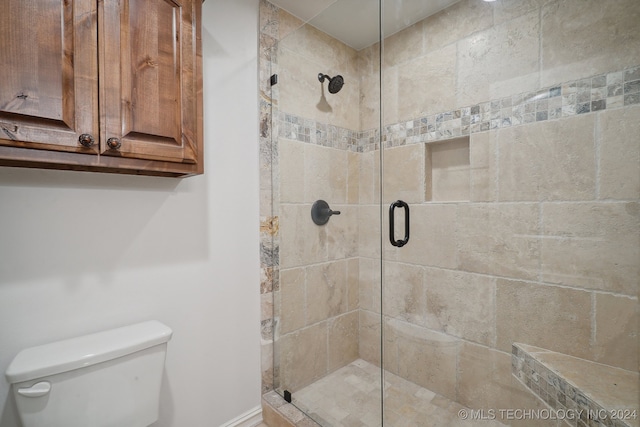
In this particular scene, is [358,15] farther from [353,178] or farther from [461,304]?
[461,304]

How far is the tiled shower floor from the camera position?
1437mm

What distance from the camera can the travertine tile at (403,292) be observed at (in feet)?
5.33

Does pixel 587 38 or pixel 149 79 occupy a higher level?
pixel 587 38

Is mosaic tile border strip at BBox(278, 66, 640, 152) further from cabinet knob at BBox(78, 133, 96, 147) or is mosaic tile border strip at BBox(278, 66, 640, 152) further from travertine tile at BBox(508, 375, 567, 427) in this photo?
travertine tile at BBox(508, 375, 567, 427)

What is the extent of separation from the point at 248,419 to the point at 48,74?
1.74 m

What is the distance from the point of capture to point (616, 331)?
112cm

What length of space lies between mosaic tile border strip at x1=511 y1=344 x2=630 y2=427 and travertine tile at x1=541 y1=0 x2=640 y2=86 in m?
1.21

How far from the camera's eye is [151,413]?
1105 mm

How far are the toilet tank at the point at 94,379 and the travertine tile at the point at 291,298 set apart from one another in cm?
68

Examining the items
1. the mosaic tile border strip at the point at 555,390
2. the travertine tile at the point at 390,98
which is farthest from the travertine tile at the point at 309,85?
the mosaic tile border strip at the point at 555,390

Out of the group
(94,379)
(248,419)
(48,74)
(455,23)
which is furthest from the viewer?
(248,419)

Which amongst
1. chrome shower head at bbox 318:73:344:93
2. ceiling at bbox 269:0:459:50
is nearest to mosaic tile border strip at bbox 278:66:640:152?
chrome shower head at bbox 318:73:344:93

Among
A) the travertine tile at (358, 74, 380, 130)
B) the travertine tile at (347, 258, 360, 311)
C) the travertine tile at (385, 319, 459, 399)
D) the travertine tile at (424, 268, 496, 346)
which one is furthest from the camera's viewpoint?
the travertine tile at (347, 258, 360, 311)

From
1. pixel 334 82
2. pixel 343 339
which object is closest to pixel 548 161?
pixel 334 82
